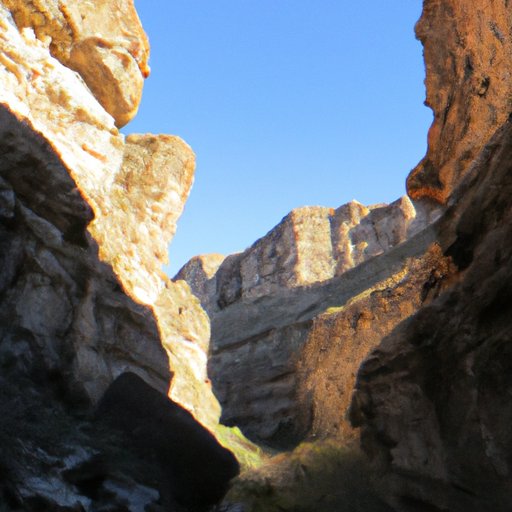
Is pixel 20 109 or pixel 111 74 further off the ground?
pixel 111 74

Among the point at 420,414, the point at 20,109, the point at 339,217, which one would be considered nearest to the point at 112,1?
the point at 20,109

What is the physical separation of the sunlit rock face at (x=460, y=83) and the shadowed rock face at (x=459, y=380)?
84.9 inches

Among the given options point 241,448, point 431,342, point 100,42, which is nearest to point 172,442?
point 241,448

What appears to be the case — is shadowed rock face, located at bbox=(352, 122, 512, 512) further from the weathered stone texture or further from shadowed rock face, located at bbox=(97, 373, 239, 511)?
the weathered stone texture

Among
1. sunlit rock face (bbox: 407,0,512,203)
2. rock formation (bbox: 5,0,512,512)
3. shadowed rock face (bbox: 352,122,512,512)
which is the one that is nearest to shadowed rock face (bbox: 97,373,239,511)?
rock formation (bbox: 5,0,512,512)

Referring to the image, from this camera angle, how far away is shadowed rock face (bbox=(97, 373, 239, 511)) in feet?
35.7

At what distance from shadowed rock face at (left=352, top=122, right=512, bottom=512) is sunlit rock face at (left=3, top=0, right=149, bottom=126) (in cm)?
1276

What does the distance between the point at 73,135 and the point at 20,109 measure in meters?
2.19

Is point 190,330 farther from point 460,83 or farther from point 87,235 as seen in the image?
point 460,83

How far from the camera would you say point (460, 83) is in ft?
45.5

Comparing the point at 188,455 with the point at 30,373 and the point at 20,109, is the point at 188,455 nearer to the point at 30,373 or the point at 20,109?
the point at 30,373

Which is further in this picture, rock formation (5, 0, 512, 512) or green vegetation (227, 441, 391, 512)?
green vegetation (227, 441, 391, 512)

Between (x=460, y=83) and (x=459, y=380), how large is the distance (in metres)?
7.65

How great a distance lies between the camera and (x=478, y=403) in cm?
809
